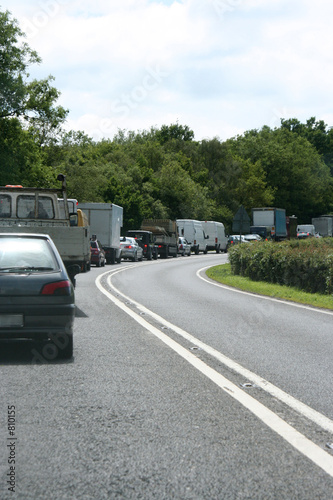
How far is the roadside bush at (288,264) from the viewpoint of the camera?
2070 cm

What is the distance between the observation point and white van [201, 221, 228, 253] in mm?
65762

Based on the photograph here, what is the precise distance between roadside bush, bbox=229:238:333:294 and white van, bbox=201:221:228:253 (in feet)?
116

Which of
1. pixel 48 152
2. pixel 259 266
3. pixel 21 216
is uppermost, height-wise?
pixel 48 152

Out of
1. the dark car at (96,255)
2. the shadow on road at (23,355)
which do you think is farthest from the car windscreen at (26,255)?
A: the dark car at (96,255)

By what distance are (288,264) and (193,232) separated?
39412mm

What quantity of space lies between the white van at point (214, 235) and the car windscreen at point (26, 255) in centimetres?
5640

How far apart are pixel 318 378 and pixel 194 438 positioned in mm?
2645

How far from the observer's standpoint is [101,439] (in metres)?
4.93

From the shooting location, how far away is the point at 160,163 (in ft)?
317

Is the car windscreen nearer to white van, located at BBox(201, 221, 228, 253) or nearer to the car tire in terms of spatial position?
the car tire

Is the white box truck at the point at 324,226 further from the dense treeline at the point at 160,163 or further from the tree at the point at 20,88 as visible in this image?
the tree at the point at 20,88

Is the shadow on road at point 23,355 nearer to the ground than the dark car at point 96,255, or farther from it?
farther from it

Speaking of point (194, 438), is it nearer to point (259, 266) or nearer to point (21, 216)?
point (21, 216)

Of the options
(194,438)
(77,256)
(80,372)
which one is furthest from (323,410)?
(77,256)
